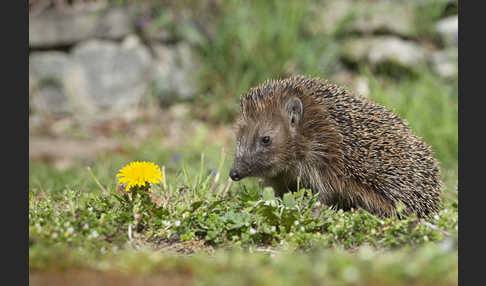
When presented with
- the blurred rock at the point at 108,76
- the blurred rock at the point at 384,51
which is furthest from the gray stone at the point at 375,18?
the blurred rock at the point at 108,76

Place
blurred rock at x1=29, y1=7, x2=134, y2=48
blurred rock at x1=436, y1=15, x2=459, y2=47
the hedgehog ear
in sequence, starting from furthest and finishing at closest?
1. blurred rock at x1=436, y1=15, x2=459, y2=47
2. blurred rock at x1=29, y1=7, x2=134, y2=48
3. the hedgehog ear

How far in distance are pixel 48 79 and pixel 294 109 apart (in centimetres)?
721

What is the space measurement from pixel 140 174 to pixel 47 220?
0.76 metres

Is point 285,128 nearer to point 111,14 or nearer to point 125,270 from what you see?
point 125,270

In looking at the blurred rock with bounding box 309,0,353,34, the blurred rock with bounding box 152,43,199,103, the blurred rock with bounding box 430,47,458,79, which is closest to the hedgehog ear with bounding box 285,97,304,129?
the blurred rock with bounding box 152,43,199,103

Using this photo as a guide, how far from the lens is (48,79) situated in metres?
10.9

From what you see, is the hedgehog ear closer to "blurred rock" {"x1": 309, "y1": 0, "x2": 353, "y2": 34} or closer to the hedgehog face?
the hedgehog face

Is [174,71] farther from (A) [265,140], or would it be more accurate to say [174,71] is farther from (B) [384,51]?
(A) [265,140]

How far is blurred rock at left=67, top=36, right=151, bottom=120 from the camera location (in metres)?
10.9

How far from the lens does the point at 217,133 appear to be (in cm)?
1074

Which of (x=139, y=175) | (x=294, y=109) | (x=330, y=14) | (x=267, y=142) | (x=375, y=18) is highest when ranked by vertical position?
(x=330, y=14)

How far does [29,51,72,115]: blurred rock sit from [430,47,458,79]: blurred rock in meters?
7.30

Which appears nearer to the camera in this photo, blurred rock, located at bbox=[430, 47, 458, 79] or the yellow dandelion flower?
the yellow dandelion flower

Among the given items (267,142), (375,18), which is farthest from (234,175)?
(375,18)
